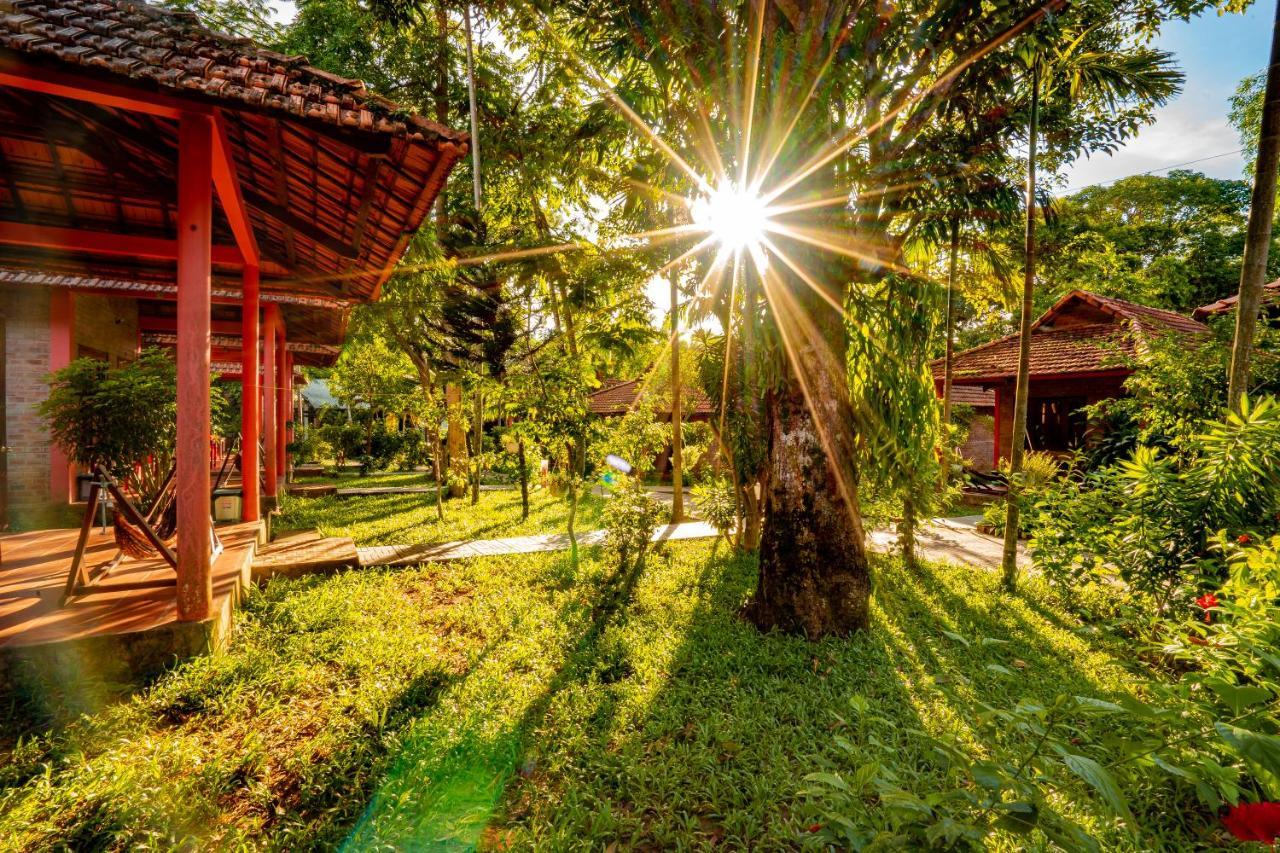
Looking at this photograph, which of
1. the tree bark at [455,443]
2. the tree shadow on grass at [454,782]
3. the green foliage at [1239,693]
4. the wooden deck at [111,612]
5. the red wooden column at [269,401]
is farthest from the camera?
the tree bark at [455,443]

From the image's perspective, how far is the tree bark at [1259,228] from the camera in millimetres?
4086

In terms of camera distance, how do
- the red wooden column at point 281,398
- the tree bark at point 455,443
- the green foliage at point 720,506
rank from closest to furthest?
1. the green foliage at point 720,506
2. the tree bark at point 455,443
3. the red wooden column at point 281,398

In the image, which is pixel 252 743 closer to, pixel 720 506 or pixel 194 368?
pixel 194 368

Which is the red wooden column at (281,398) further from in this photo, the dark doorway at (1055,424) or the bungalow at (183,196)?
the dark doorway at (1055,424)

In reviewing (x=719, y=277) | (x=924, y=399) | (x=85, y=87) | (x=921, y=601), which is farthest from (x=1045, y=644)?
(x=85, y=87)

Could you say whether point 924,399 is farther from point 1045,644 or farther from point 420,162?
point 420,162

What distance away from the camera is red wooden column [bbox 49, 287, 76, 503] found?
802 centimetres

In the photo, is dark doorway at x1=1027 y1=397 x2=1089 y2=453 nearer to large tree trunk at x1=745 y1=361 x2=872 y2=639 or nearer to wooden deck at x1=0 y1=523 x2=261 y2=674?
large tree trunk at x1=745 y1=361 x2=872 y2=639

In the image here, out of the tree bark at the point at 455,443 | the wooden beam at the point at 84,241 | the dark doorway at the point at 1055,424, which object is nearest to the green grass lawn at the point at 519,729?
the wooden beam at the point at 84,241

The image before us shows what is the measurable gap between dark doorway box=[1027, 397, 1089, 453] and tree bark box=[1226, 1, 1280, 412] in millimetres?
10169

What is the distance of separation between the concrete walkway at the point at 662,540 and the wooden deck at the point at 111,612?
222cm

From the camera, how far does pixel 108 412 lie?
3854mm

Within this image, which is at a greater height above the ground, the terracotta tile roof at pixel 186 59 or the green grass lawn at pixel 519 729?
the terracotta tile roof at pixel 186 59

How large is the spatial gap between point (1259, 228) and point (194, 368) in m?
7.54
